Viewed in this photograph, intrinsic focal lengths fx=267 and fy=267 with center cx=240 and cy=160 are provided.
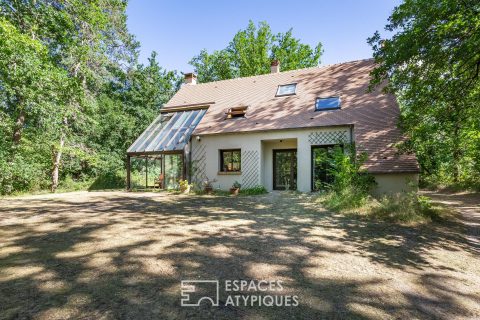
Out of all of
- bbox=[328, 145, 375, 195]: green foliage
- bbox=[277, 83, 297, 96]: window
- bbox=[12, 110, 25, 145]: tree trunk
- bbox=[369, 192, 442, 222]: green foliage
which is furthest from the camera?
bbox=[277, 83, 297, 96]: window

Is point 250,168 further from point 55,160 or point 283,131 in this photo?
point 55,160

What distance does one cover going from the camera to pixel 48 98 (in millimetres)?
10969

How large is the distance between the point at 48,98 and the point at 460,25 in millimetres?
13516

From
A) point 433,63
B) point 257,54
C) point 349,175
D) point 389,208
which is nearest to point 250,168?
point 349,175

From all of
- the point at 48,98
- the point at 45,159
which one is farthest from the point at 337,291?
the point at 45,159

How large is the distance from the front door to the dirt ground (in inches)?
263

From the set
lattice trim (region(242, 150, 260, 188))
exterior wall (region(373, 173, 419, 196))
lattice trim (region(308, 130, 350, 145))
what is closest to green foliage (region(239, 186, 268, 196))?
lattice trim (region(242, 150, 260, 188))

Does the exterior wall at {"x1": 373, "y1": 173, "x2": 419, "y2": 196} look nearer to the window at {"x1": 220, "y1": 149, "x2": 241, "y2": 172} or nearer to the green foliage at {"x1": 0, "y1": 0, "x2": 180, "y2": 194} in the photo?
the window at {"x1": 220, "y1": 149, "x2": 241, "y2": 172}

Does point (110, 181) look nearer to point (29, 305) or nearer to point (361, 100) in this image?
point (361, 100)

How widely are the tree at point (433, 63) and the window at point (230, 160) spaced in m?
7.01
